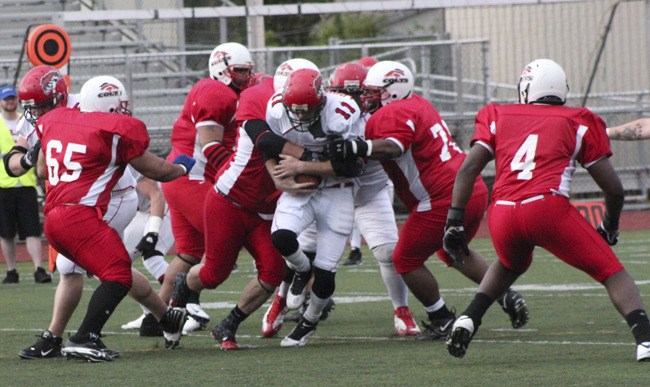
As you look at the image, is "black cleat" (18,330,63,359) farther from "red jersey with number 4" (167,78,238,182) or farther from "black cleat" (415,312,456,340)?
"black cleat" (415,312,456,340)

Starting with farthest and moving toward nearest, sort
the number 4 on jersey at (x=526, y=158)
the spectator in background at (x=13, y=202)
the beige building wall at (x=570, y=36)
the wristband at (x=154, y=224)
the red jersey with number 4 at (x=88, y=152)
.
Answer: the beige building wall at (x=570, y=36) → the spectator in background at (x=13, y=202) → the wristband at (x=154, y=224) → the red jersey with number 4 at (x=88, y=152) → the number 4 on jersey at (x=526, y=158)

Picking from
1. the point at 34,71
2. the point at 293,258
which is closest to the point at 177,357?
the point at 293,258

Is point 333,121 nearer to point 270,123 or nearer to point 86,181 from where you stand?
point 270,123

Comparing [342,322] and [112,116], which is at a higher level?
[112,116]

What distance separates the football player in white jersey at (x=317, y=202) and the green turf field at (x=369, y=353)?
0.35 m

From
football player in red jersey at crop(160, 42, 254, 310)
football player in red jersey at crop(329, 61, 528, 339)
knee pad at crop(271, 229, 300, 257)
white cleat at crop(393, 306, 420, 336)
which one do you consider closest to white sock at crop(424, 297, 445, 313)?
football player in red jersey at crop(329, 61, 528, 339)

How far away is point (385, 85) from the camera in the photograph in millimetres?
7898

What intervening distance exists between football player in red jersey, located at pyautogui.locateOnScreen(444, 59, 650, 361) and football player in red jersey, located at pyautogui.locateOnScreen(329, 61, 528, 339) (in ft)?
3.32

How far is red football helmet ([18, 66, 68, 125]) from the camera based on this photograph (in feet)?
24.5

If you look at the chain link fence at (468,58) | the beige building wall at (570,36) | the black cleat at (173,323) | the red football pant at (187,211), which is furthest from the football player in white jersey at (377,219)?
the beige building wall at (570,36)

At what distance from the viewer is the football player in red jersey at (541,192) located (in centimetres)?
629

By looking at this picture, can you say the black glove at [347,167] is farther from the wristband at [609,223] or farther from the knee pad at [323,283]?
the wristband at [609,223]

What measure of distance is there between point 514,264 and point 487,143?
2.05ft

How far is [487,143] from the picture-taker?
21.3 feet
